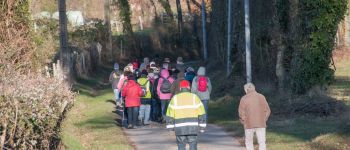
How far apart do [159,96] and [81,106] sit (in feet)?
22.6

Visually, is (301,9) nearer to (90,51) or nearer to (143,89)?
(143,89)

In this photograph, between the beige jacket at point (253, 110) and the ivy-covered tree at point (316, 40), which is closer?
the beige jacket at point (253, 110)

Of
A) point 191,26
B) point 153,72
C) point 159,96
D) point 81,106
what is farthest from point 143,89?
point 191,26

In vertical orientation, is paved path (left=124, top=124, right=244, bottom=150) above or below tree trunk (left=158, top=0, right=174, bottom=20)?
below

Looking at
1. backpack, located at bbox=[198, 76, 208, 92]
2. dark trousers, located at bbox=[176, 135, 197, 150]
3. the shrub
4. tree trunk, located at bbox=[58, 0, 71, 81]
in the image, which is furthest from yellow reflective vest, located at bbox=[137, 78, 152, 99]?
tree trunk, located at bbox=[58, 0, 71, 81]

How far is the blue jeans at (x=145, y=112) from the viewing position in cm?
2655

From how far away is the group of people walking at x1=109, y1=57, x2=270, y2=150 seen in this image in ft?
52.0

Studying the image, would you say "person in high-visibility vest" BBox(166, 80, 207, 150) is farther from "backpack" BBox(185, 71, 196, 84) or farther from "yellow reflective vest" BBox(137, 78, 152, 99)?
"backpack" BBox(185, 71, 196, 84)

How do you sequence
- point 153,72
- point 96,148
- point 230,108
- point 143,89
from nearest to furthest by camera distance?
point 96,148, point 143,89, point 153,72, point 230,108

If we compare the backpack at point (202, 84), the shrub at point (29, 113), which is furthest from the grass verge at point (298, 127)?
the shrub at point (29, 113)

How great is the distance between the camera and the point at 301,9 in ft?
86.8

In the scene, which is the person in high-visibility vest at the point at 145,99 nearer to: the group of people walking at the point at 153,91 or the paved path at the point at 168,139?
the group of people walking at the point at 153,91

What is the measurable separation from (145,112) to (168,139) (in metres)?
3.91

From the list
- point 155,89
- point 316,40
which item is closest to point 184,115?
point 316,40
